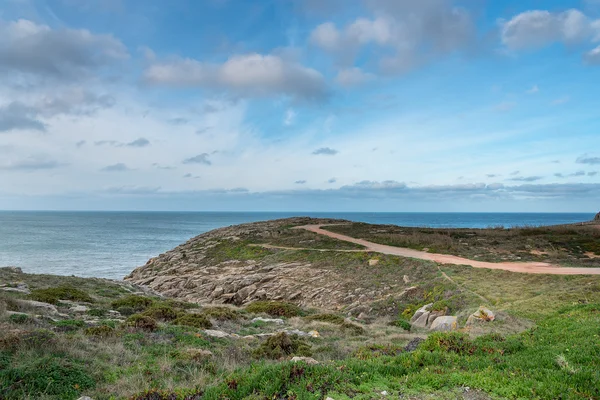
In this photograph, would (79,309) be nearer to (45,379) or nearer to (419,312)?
(45,379)

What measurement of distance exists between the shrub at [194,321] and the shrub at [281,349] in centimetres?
415

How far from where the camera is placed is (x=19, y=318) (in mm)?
11914

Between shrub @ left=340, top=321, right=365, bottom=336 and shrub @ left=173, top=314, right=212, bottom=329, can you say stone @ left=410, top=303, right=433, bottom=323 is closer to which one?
shrub @ left=340, top=321, right=365, bottom=336

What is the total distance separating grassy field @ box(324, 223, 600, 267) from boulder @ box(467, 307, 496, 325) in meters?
16.6

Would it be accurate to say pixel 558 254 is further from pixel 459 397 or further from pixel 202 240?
pixel 202 240

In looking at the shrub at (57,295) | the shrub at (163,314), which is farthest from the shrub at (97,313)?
the shrub at (57,295)

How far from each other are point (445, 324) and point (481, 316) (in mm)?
1820

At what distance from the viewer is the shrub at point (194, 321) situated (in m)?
14.2

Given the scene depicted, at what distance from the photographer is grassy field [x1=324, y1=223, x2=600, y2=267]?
3038 cm

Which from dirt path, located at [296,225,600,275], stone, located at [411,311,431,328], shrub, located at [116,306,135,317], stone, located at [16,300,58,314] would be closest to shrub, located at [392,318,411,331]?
stone, located at [411,311,431,328]

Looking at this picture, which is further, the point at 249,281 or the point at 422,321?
the point at 249,281

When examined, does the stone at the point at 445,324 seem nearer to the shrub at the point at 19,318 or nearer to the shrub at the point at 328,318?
the shrub at the point at 328,318

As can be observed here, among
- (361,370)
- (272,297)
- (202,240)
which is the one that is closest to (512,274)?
(272,297)

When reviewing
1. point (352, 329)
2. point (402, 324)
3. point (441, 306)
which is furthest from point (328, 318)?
point (441, 306)
